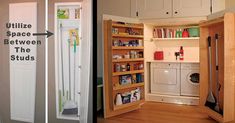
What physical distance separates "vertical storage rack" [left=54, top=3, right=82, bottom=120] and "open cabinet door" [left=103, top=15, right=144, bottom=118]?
107cm

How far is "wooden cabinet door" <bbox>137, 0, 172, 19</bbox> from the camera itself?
4.38 meters

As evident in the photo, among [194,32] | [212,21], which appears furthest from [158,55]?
[212,21]

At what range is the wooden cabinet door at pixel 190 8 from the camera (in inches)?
161

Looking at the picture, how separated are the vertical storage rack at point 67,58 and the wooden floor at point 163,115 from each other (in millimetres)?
966

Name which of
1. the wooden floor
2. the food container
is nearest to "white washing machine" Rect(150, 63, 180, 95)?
the wooden floor

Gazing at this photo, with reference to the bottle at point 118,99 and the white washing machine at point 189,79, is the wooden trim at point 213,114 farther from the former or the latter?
the bottle at point 118,99

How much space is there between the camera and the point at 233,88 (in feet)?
10.2

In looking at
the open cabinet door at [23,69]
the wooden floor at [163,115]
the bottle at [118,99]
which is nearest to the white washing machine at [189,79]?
the wooden floor at [163,115]

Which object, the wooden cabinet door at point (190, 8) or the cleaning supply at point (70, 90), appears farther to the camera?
the wooden cabinet door at point (190, 8)

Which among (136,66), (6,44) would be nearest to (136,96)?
(136,66)

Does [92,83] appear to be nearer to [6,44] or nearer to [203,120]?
[6,44]

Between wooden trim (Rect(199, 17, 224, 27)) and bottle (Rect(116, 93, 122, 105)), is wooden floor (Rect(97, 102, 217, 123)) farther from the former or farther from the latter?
wooden trim (Rect(199, 17, 224, 27))

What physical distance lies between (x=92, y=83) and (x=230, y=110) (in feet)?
6.14

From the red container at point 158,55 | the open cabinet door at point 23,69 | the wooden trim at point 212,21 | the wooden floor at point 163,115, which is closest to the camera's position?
the open cabinet door at point 23,69
